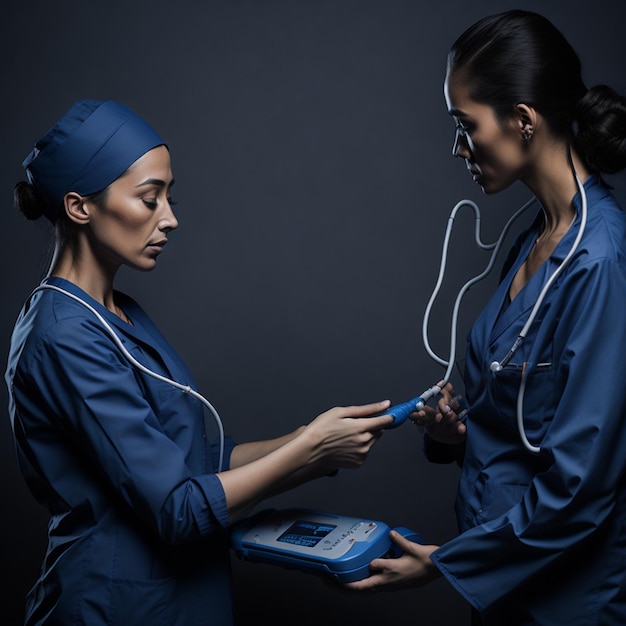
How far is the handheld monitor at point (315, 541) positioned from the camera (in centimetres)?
149

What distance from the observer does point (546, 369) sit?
1329 millimetres

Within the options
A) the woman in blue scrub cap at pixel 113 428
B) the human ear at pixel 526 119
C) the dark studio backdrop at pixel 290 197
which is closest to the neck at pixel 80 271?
the woman in blue scrub cap at pixel 113 428

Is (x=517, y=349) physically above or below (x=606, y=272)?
below

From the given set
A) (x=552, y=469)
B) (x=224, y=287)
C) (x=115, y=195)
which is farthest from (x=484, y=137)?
Answer: (x=224, y=287)

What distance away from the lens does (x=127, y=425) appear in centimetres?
139

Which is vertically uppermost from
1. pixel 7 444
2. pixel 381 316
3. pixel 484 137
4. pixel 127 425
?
pixel 484 137

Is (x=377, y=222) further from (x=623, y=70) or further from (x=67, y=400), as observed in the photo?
(x=67, y=400)

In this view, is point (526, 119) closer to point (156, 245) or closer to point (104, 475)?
point (156, 245)

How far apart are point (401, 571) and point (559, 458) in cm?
44

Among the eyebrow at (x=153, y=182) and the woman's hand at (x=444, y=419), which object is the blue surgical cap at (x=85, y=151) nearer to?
the eyebrow at (x=153, y=182)

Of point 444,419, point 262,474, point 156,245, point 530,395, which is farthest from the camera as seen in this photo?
point 444,419

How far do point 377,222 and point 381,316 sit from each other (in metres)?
0.32

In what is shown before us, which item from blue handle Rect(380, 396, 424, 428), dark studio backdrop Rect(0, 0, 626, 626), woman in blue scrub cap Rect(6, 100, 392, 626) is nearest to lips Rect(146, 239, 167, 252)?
woman in blue scrub cap Rect(6, 100, 392, 626)

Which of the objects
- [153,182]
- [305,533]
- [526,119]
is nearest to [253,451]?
[305,533]
